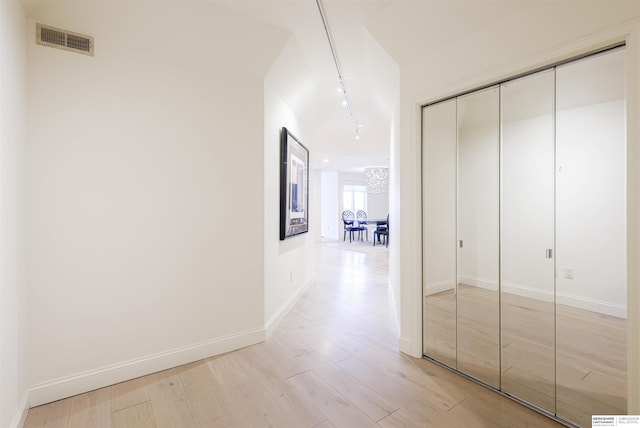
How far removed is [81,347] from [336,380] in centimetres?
181

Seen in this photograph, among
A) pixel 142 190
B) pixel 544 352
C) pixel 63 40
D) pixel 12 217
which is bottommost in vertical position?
pixel 544 352

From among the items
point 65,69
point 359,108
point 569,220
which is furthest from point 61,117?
point 359,108

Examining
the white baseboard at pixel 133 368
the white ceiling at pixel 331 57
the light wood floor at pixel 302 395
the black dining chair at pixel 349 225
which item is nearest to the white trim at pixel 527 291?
the light wood floor at pixel 302 395

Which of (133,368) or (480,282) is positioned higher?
(480,282)

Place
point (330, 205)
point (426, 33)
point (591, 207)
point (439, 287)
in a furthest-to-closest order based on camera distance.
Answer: point (330, 205) < point (439, 287) < point (426, 33) < point (591, 207)

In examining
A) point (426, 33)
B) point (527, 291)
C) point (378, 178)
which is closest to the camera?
point (527, 291)

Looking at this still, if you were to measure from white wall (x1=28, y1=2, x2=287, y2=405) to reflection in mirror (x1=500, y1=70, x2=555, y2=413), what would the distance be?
79.0 inches

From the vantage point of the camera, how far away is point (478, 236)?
7.24ft

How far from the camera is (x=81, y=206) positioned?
1.93 m

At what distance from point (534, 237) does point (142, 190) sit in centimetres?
289

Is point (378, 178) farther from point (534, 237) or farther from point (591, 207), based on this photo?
point (591, 207)

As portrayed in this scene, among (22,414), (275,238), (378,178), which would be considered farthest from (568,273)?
(378,178)

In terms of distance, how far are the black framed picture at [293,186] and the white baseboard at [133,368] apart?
1178 millimetres

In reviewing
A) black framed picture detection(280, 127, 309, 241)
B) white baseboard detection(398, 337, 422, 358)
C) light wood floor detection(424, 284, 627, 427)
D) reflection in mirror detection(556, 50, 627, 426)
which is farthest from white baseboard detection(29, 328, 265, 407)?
reflection in mirror detection(556, 50, 627, 426)
